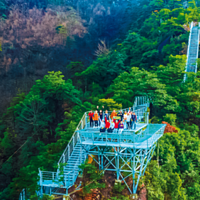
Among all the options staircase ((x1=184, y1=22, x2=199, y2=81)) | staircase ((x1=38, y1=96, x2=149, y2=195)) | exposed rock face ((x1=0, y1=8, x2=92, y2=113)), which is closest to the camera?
staircase ((x1=38, y1=96, x2=149, y2=195))

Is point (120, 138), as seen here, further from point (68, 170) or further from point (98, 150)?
point (68, 170)

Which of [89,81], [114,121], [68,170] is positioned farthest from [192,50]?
[68,170]

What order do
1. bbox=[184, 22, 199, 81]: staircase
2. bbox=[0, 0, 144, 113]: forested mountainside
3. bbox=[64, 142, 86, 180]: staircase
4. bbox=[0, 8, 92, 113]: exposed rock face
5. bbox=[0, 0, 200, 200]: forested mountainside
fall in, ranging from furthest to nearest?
bbox=[0, 0, 144, 113]: forested mountainside
bbox=[0, 8, 92, 113]: exposed rock face
bbox=[184, 22, 199, 81]: staircase
bbox=[0, 0, 200, 200]: forested mountainside
bbox=[64, 142, 86, 180]: staircase

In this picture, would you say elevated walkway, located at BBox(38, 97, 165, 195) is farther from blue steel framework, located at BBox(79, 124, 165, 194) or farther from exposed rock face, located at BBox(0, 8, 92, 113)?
exposed rock face, located at BBox(0, 8, 92, 113)

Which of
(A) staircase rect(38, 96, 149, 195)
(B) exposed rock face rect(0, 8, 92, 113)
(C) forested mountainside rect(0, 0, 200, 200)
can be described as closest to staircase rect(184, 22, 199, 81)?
(C) forested mountainside rect(0, 0, 200, 200)

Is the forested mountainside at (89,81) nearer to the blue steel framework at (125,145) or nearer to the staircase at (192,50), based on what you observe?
the staircase at (192,50)

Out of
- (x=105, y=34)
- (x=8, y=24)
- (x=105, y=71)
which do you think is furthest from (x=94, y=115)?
(x=105, y=34)

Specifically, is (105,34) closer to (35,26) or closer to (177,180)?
(35,26)
